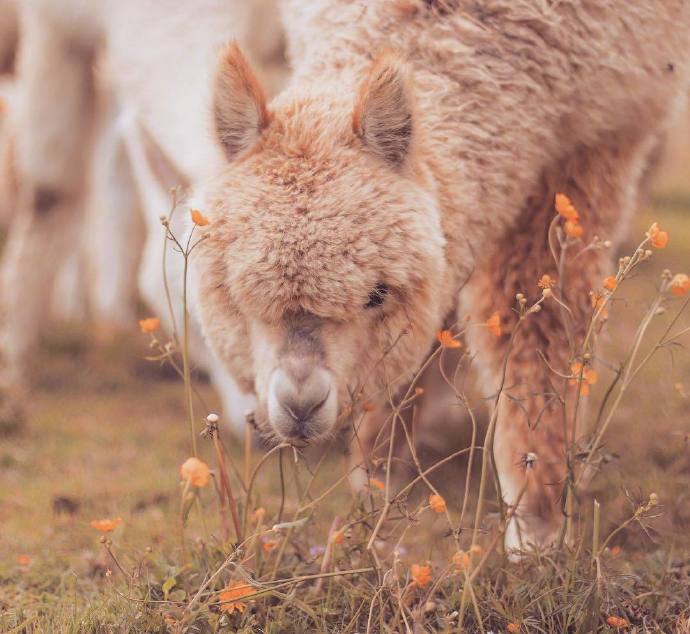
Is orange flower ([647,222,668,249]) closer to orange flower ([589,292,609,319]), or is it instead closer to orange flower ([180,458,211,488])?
orange flower ([589,292,609,319])

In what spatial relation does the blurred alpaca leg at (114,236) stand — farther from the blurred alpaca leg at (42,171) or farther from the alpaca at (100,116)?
the blurred alpaca leg at (42,171)

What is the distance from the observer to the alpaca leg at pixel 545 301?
3.00 meters

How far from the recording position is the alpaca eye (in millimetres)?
2406

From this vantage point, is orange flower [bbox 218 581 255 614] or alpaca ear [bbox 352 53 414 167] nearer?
orange flower [bbox 218 581 255 614]

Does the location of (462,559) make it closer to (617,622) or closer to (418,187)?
(617,622)

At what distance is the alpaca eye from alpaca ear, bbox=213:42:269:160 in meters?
0.52

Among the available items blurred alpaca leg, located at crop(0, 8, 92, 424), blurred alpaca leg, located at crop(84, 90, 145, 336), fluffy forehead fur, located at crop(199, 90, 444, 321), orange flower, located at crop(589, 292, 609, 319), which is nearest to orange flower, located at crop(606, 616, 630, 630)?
orange flower, located at crop(589, 292, 609, 319)

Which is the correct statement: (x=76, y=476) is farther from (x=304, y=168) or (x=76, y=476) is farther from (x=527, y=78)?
(x=527, y=78)

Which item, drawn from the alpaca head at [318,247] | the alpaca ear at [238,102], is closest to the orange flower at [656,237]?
the alpaca head at [318,247]

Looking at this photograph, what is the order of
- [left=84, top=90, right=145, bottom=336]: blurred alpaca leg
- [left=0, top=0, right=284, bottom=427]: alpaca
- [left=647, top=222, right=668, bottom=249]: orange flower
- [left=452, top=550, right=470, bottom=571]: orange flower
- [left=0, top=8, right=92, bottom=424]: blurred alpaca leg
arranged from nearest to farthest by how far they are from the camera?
[left=452, top=550, right=470, bottom=571]: orange flower
[left=647, top=222, right=668, bottom=249]: orange flower
[left=0, top=0, right=284, bottom=427]: alpaca
[left=0, top=8, right=92, bottom=424]: blurred alpaca leg
[left=84, top=90, right=145, bottom=336]: blurred alpaca leg

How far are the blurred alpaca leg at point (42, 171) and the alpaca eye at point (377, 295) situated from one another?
2.90 metres

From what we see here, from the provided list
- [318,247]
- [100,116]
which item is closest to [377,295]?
[318,247]

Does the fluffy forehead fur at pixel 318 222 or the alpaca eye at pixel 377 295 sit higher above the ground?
the fluffy forehead fur at pixel 318 222

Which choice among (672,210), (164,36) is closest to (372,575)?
(164,36)
